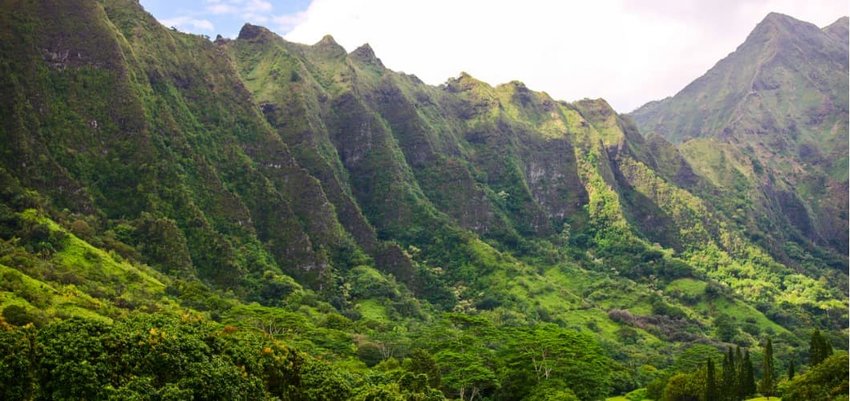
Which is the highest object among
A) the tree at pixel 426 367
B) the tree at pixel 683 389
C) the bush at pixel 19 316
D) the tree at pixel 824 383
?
the bush at pixel 19 316

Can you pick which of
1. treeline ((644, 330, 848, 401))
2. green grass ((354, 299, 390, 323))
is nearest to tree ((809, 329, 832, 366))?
treeline ((644, 330, 848, 401))

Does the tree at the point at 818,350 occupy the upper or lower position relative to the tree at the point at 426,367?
lower

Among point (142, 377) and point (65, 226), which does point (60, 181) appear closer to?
point (65, 226)

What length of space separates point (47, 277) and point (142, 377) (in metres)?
62.3

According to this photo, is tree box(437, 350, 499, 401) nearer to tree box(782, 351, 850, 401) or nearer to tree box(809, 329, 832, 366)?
tree box(782, 351, 850, 401)

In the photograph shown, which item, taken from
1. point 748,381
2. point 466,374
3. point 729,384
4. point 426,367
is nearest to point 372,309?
point 426,367

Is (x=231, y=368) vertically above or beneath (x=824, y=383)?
above

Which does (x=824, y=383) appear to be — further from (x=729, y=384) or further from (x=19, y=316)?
(x=19, y=316)

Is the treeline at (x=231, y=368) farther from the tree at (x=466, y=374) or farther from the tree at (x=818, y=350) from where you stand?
the tree at (x=818, y=350)

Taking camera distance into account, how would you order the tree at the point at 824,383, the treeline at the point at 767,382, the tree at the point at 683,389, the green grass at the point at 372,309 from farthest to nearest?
the green grass at the point at 372,309 < the tree at the point at 683,389 < the treeline at the point at 767,382 < the tree at the point at 824,383

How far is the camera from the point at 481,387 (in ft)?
258

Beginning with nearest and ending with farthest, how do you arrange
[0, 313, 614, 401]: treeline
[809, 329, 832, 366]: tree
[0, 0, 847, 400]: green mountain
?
[0, 313, 614, 401]: treeline, [0, 0, 847, 400]: green mountain, [809, 329, 832, 366]: tree

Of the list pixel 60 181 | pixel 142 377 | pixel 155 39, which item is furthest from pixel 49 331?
pixel 155 39

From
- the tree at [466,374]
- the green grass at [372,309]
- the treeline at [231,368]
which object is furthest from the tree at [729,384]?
the green grass at [372,309]
